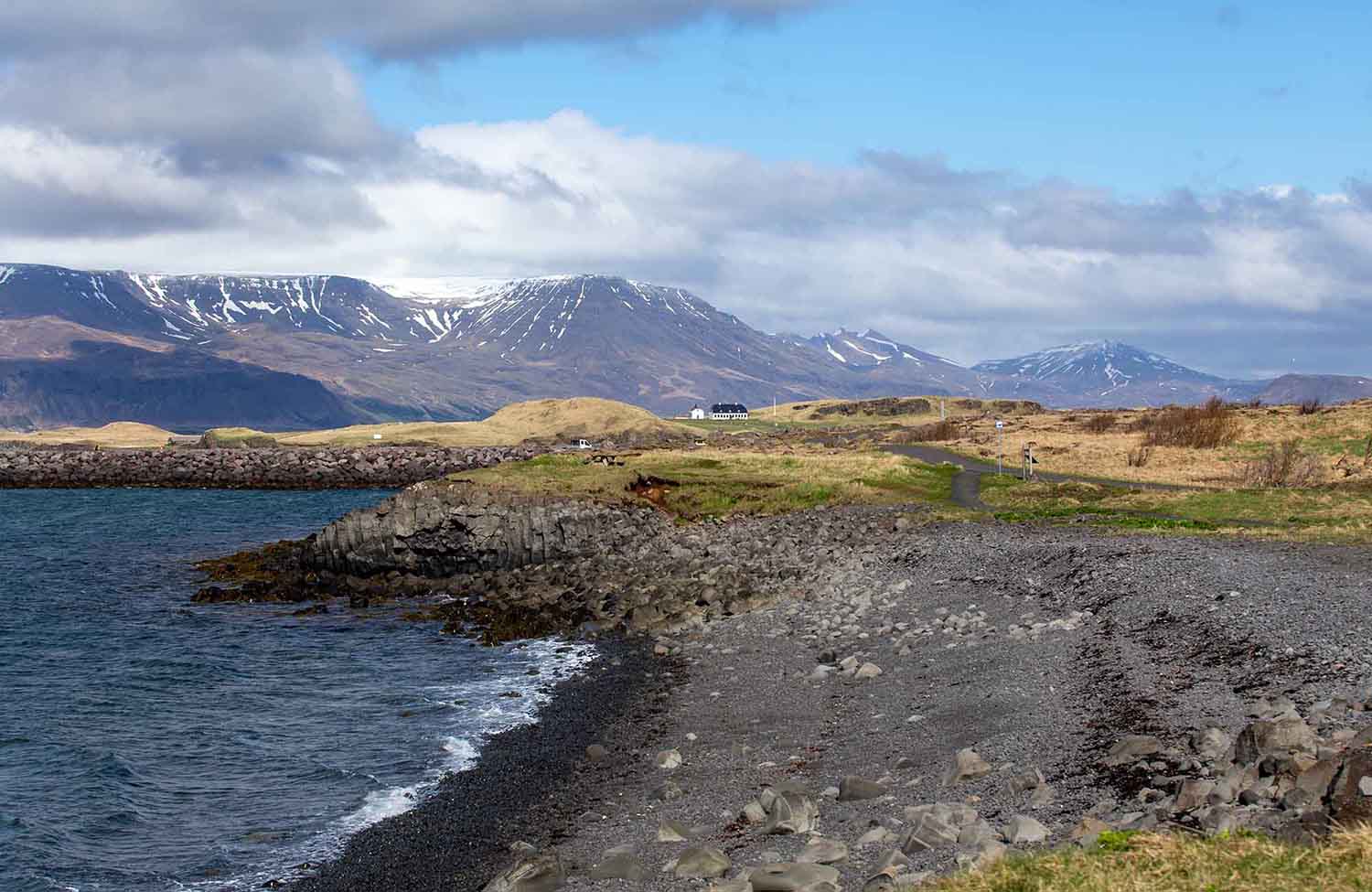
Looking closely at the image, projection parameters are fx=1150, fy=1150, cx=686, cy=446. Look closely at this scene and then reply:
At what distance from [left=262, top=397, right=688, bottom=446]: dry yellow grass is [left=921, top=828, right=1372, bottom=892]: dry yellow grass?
141457mm

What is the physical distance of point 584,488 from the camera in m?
56.4

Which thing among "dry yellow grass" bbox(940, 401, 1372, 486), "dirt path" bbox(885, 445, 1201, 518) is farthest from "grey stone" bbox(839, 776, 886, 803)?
"dry yellow grass" bbox(940, 401, 1372, 486)

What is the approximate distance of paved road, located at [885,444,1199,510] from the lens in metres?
52.6

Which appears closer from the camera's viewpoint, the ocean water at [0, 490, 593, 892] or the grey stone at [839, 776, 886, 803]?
the grey stone at [839, 776, 886, 803]

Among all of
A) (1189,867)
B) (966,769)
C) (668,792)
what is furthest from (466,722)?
(1189,867)

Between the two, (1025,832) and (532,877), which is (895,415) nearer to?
(532,877)

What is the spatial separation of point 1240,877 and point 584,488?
4787 cm

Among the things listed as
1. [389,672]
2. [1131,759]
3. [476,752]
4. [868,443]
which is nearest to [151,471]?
[868,443]

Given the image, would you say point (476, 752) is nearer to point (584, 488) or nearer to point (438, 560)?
point (438, 560)

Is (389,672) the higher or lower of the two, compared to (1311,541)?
lower

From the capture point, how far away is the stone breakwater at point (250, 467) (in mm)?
123875

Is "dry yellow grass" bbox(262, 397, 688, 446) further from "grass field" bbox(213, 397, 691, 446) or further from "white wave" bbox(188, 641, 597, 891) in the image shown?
"white wave" bbox(188, 641, 597, 891)

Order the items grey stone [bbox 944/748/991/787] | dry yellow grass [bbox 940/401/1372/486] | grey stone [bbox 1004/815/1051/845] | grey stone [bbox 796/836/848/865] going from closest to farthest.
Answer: grey stone [bbox 1004/815/1051/845]
grey stone [bbox 796/836/848/865]
grey stone [bbox 944/748/991/787]
dry yellow grass [bbox 940/401/1372/486]

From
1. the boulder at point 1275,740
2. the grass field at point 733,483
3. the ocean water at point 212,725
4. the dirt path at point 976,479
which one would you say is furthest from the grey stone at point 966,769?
the grass field at point 733,483
